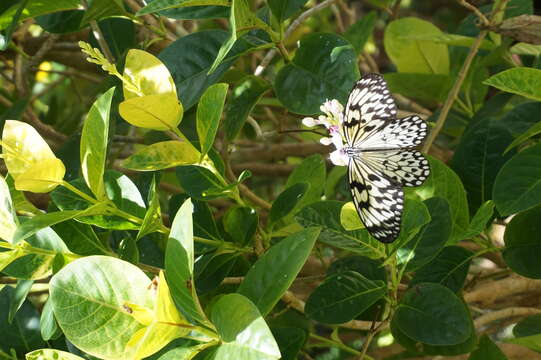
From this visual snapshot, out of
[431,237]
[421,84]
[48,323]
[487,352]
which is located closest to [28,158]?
[48,323]

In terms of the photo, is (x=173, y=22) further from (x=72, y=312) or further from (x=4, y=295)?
(x=72, y=312)

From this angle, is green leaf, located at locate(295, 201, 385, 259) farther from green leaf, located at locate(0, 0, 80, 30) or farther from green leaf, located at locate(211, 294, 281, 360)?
green leaf, located at locate(0, 0, 80, 30)

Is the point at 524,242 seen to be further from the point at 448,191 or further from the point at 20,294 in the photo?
the point at 20,294

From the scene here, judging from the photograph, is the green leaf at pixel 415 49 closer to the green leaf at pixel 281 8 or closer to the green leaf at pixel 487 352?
the green leaf at pixel 281 8

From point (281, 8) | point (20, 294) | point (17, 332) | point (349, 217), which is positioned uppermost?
point (281, 8)

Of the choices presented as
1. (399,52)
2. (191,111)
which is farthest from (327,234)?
(399,52)

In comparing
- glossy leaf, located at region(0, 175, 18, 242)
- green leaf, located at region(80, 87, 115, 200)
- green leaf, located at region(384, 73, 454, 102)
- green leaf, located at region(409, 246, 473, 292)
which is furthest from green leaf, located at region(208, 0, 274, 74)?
green leaf, located at region(384, 73, 454, 102)
